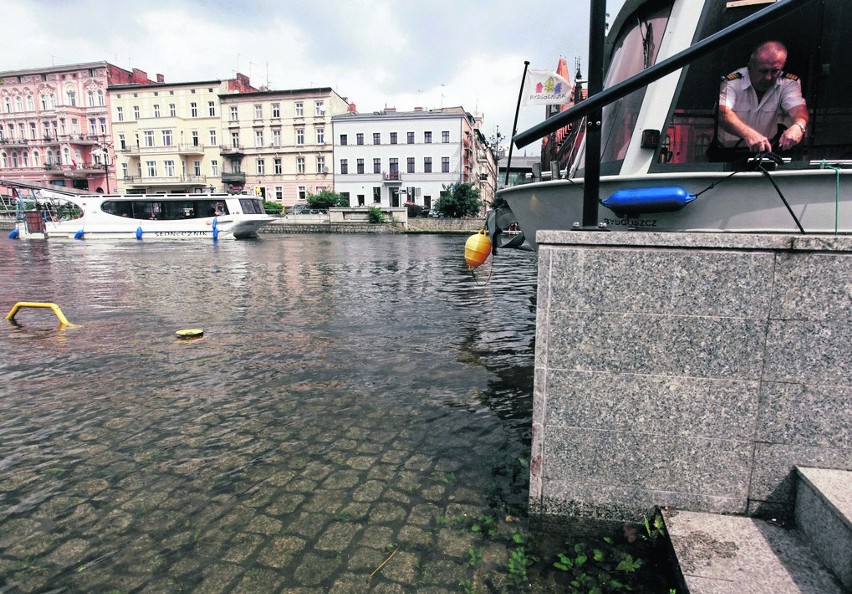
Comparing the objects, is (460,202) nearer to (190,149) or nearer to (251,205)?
(251,205)

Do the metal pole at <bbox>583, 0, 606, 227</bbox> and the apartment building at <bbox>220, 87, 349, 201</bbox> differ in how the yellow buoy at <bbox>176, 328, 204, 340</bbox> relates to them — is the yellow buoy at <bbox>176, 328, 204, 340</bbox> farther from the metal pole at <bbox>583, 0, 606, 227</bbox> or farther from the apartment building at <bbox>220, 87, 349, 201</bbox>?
the apartment building at <bbox>220, 87, 349, 201</bbox>

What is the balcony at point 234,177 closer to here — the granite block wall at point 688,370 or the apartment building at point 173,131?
the apartment building at point 173,131

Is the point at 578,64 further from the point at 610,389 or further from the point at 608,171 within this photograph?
the point at 610,389

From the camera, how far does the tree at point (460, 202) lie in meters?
54.7

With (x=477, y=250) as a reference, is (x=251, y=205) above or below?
above

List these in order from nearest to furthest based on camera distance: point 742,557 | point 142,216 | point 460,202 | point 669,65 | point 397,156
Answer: point 742,557, point 669,65, point 142,216, point 460,202, point 397,156

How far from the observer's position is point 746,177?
388 centimetres

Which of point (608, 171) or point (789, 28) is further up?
point (789, 28)

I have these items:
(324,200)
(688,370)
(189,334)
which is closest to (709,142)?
(688,370)

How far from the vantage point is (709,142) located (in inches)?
170

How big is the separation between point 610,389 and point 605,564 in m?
0.88

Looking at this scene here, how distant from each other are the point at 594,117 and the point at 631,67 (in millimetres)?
2661

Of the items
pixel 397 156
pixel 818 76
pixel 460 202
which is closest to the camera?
pixel 818 76

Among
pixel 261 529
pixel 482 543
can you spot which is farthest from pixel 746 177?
pixel 261 529
